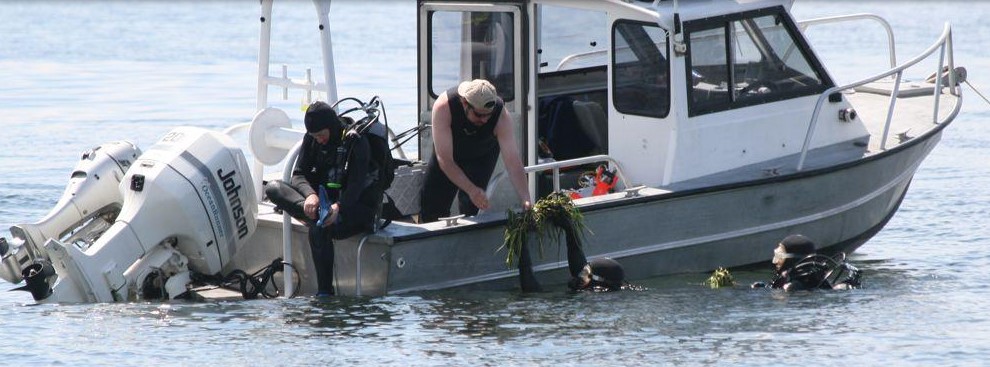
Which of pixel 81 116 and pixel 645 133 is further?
pixel 81 116

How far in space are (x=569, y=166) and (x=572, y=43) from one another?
6.59 feet

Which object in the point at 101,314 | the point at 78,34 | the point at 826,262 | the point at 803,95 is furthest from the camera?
the point at 78,34

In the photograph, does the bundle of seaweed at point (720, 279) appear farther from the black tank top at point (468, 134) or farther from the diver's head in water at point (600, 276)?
the black tank top at point (468, 134)

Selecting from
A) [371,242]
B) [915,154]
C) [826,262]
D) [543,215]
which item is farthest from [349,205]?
[915,154]

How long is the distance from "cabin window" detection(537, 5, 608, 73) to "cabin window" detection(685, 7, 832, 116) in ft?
4.62

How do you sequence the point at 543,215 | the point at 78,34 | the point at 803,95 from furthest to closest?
1. the point at 78,34
2. the point at 803,95
3. the point at 543,215

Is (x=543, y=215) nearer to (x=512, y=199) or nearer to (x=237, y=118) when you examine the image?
(x=512, y=199)

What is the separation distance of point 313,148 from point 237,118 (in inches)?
544

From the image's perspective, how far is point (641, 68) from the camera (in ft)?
35.2

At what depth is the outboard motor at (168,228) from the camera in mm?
9297

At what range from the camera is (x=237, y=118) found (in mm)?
23172

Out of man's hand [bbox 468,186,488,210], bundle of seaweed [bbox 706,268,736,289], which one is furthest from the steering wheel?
man's hand [bbox 468,186,488,210]

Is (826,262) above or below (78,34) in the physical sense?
below

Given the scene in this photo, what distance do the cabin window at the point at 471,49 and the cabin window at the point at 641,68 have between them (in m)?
0.75
